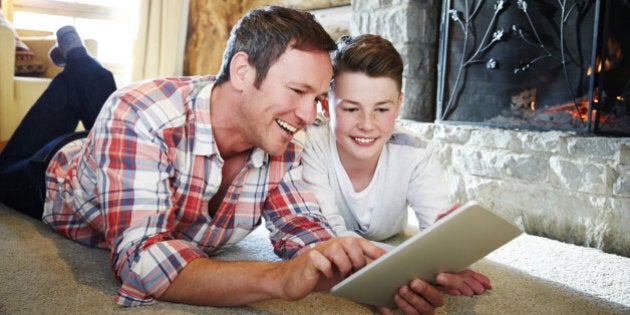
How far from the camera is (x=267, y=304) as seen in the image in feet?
3.81

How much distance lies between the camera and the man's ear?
121 cm

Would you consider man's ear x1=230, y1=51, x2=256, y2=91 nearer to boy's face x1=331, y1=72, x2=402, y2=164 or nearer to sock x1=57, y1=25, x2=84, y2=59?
boy's face x1=331, y1=72, x2=402, y2=164

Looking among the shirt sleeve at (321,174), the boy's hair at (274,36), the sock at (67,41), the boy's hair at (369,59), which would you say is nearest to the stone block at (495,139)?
the boy's hair at (369,59)

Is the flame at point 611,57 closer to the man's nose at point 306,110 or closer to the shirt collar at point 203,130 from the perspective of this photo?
the man's nose at point 306,110

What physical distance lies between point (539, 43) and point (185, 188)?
174 centimetres

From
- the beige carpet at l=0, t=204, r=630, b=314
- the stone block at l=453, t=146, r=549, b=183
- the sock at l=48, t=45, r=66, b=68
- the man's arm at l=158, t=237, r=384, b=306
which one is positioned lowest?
the beige carpet at l=0, t=204, r=630, b=314

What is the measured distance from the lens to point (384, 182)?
5.41ft

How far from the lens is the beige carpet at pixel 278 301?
1.12m

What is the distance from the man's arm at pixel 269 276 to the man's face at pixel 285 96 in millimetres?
336

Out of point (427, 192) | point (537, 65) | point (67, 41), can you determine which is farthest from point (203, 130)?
point (537, 65)

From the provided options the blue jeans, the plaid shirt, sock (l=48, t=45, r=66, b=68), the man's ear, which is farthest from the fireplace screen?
sock (l=48, t=45, r=66, b=68)

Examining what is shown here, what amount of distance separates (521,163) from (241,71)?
4.72 feet

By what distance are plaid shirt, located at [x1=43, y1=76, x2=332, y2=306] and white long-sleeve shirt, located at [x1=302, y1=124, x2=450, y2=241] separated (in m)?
0.17

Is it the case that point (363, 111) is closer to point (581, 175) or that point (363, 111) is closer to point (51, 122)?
point (581, 175)
